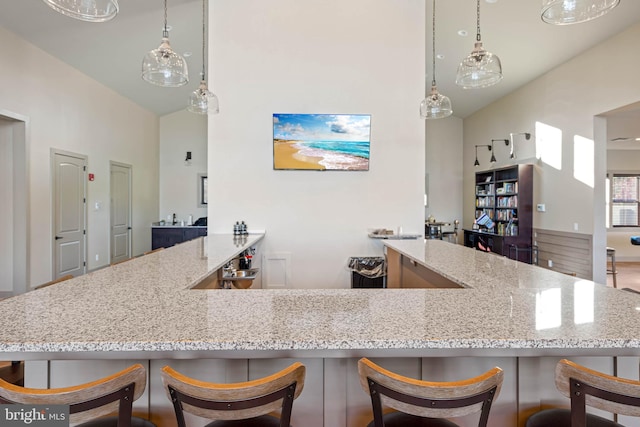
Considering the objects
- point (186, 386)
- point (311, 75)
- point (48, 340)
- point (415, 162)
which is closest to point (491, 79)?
point (415, 162)

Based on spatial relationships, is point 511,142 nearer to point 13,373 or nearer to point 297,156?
point 297,156

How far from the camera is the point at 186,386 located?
36.6 inches

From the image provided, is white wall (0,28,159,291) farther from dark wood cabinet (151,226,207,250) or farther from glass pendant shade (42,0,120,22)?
glass pendant shade (42,0,120,22)

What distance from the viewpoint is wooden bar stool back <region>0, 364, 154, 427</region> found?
35.5 inches

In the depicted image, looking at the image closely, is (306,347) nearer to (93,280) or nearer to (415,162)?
(93,280)

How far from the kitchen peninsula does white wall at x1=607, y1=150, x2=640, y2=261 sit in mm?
8527

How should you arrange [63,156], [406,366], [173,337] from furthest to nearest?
[63,156], [406,366], [173,337]

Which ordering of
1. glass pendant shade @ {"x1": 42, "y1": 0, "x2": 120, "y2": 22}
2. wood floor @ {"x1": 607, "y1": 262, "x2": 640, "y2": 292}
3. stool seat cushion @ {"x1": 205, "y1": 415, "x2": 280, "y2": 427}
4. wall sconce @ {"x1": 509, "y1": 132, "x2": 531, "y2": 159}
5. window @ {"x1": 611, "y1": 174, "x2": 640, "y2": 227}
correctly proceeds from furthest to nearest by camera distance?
window @ {"x1": 611, "y1": 174, "x2": 640, "y2": 227}
wall sconce @ {"x1": 509, "y1": 132, "x2": 531, "y2": 159}
wood floor @ {"x1": 607, "y1": 262, "x2": 640, "y2": 292}
glass pendant shade @ {"x1": 42, "y1": 0, "x2": 120, "y2": 22}
stool seat cushion @ {"x1": 205, "y1": 415, "x2": 280, "y2": 427}

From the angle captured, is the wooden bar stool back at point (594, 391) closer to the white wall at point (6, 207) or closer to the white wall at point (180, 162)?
the white wall at point (6, 207)

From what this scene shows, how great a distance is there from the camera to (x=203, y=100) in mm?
3545

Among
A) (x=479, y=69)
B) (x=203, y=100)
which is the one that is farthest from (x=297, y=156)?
(x=479, y=69)

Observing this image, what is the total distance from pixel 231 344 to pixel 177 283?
2.85 feet

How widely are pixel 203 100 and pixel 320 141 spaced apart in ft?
5.33

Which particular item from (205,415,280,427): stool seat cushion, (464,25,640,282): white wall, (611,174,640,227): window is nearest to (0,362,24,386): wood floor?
(205,415,280,427): stool seat cushion
